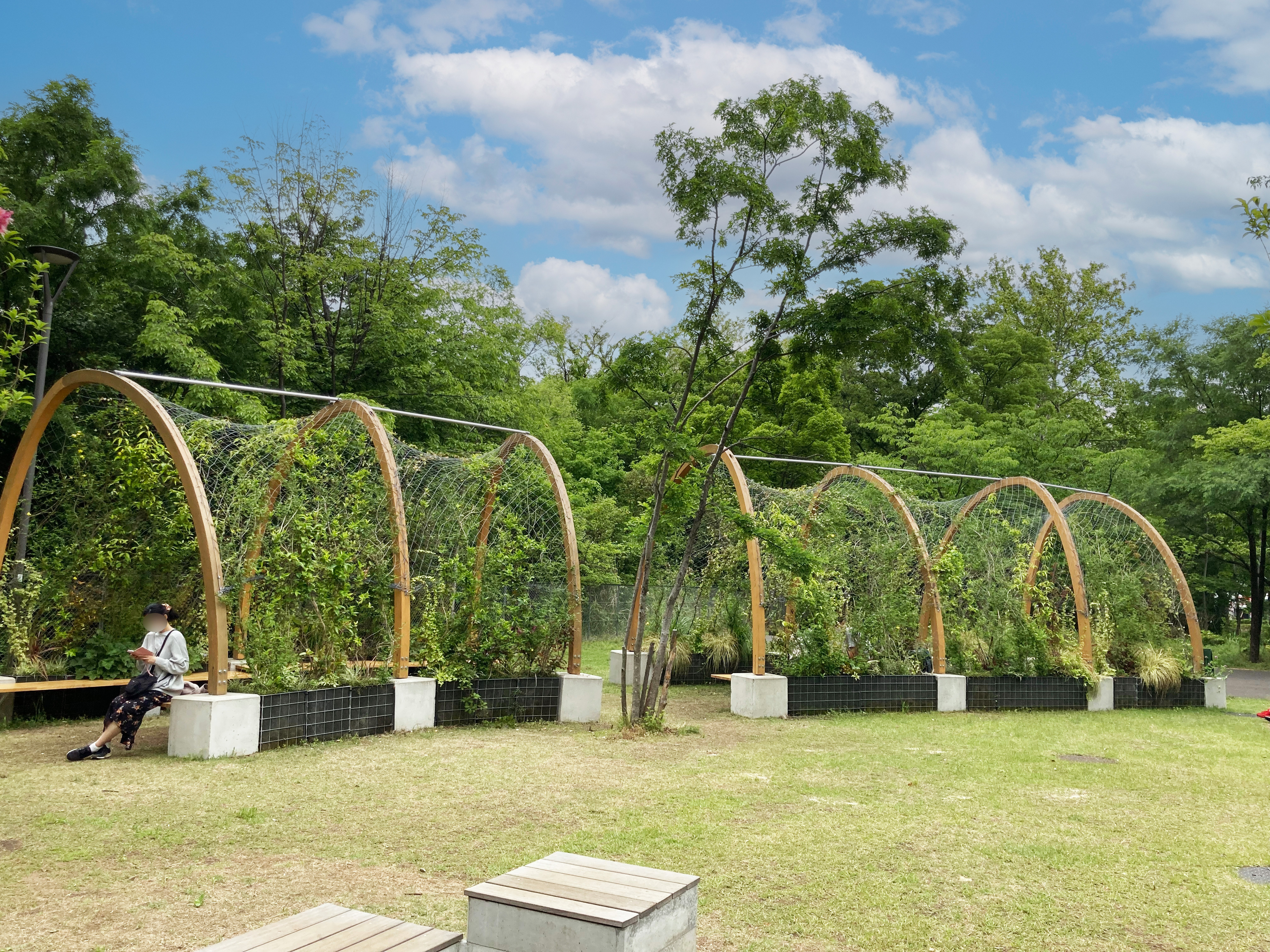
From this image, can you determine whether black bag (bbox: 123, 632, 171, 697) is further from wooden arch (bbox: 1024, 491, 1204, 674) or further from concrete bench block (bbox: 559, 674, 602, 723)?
wooden arch (bbox: 1024, 491, 1204, 674)

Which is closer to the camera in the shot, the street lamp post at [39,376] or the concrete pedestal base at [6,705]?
the concrete pedestal base at [6,705]

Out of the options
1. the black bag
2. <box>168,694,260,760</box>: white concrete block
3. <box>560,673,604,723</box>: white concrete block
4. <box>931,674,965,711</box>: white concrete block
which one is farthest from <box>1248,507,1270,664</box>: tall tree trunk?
the black bag

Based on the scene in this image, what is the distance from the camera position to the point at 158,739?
8.55 metres

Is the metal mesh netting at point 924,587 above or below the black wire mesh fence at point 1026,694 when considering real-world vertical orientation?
above

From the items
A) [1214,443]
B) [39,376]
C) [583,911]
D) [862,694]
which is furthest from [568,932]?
[1214,443]

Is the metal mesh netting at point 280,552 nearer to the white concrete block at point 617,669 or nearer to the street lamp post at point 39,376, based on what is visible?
the street lamp post at point 39,376

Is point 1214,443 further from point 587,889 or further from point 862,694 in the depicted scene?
point 587,889

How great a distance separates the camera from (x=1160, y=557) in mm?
15078

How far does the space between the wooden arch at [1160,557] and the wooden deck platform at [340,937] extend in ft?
40.0

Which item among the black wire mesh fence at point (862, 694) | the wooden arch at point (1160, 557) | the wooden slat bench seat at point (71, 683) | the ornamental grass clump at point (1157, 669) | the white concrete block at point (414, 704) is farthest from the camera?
the wooden arch at point (1160, 557)

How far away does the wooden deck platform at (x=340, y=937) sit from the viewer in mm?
2887

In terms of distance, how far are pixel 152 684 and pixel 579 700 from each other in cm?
426

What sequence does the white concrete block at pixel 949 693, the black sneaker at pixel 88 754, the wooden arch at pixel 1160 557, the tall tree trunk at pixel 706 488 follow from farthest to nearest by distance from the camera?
the wooden arch at pixel 1160 557, the white concrete block at pixel 949 693, the tall tree trunk at pixel 706 488, the black sneaker at pixel 88 754

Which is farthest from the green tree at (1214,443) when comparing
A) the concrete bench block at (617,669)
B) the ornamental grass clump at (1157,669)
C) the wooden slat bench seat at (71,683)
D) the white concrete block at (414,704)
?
the wooden slat bench seat at (71,683)
